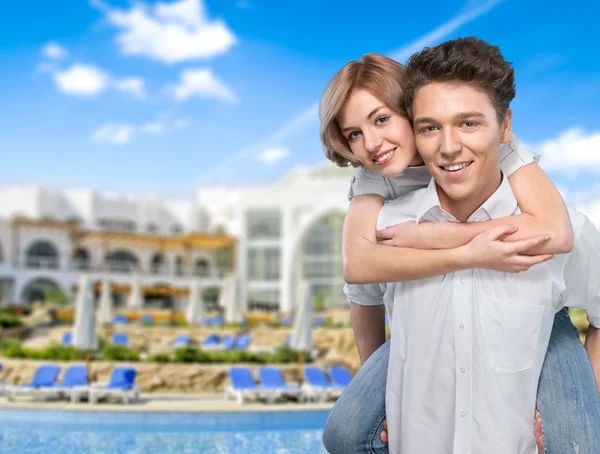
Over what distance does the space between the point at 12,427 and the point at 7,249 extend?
3034 centimetres

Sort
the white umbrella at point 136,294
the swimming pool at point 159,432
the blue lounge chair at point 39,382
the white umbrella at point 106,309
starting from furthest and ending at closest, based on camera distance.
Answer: the white umbrella at point 136,294 < the white umbrella at point 106,309 < the blue lounge chair at point 39,382 < the swimming pool at point 159,432

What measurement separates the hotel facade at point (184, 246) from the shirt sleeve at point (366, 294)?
1230 inches

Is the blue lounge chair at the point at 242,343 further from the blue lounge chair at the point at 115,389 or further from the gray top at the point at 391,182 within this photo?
the gray top at the point at 391,182

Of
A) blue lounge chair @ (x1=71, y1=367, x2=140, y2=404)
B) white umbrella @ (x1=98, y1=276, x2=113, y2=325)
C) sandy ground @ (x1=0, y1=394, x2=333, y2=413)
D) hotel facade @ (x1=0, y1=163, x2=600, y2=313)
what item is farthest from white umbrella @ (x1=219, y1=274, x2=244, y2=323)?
hotel facade @ (x1=0, y1=163, x2=600, y2=313)

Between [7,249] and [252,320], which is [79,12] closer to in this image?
[7,249]

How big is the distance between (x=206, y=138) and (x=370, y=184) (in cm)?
6798

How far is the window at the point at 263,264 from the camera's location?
3744 centimetres

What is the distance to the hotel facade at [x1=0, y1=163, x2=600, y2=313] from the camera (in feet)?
118

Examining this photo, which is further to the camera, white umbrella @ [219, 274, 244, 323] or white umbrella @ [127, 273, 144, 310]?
white umbrella @ [127, 273, 144, 310]

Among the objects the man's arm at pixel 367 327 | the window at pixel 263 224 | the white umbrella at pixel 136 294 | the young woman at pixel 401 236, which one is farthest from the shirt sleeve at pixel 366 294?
the window at pixel 263 224

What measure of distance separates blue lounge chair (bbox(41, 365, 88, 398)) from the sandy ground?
14cm

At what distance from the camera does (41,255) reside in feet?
123

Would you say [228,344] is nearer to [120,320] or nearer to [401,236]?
[120,320]

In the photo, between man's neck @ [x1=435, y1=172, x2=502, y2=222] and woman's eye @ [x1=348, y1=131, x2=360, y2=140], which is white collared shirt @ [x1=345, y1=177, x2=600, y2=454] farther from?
woman's eye @ [x1=348, y1=131, x2=360, y2=140]
